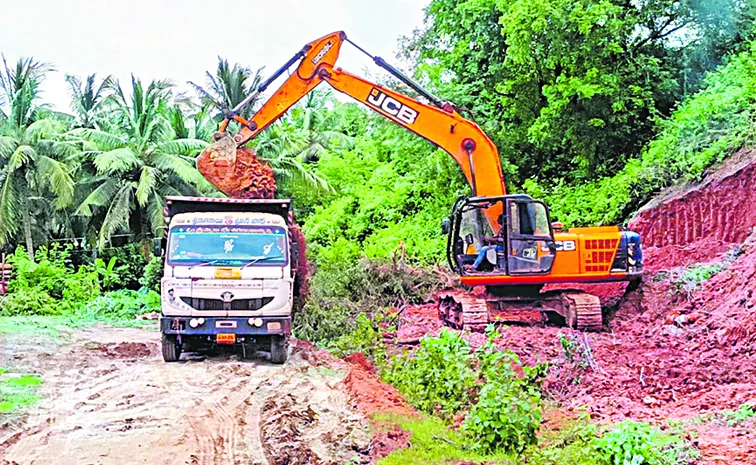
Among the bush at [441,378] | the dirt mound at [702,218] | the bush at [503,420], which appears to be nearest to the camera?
the bush at [503,420]

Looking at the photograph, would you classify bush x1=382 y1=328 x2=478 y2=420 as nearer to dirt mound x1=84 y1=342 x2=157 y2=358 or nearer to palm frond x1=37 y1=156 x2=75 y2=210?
dirt mound x1=84 y1=342 x2=157 y2=358

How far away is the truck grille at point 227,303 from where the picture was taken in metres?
12.7

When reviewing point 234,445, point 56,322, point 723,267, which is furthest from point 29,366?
point 723,267

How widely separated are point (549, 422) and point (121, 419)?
467cm

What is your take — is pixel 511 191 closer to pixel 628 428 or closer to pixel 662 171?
pixel 662 171

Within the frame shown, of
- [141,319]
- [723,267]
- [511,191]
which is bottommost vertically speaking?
[141,319]

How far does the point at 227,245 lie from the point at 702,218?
10064 millimetres

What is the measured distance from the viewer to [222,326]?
1270cm

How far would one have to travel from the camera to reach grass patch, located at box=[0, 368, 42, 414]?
32.5 ft

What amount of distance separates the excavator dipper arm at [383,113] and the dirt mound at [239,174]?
16 centimetres

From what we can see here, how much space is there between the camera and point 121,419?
30.4 ft

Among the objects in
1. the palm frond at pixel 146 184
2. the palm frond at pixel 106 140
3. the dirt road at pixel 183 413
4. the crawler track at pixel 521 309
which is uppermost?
the palm frond at pixel 106 140

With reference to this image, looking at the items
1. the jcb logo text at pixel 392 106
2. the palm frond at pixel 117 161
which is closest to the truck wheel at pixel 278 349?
the jcb logo text at pixel 392 106

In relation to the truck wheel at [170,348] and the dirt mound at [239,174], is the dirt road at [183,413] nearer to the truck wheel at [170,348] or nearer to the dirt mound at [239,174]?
the truck wheel at [170,348]
